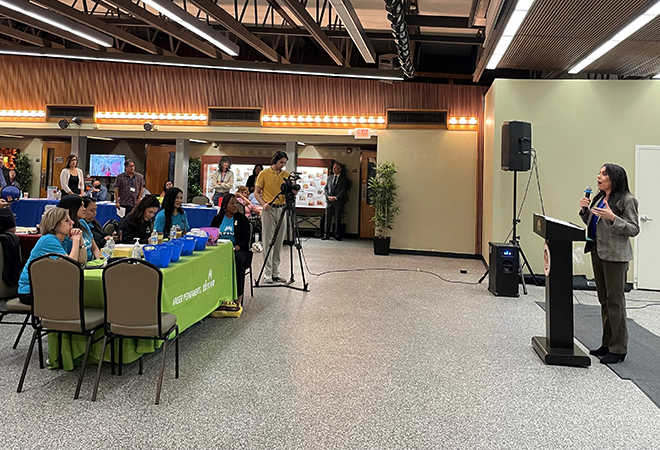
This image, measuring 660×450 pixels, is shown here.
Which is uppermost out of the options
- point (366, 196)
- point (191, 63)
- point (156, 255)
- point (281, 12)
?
point (281, 12)

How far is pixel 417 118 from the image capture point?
32.2ft

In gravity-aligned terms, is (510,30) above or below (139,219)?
above

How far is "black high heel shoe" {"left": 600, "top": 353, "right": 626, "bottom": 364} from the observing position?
12.0ft

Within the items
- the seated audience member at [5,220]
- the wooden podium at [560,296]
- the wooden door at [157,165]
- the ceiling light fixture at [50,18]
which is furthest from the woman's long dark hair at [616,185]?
the wooden door at [157,165]

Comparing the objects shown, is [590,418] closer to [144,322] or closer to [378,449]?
[378,449]

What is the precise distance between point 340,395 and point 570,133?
5903 millimetres

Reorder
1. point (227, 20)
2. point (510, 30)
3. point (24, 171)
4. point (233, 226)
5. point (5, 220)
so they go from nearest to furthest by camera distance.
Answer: point (5, 220) → point (233, 226) → point (510, 30) → point (227, 20) → point (24, 171)

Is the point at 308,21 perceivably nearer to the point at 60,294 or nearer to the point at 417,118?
the point at 417,118

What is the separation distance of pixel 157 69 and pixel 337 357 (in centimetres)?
903

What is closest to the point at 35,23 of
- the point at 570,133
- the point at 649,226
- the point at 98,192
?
the point at 98,192

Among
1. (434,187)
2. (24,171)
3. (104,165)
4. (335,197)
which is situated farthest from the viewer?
(104,165)

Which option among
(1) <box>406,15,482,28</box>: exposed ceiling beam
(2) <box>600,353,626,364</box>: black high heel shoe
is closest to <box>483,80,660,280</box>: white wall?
(1) <box>406,15,482,28</box>: exposed ceiling beam

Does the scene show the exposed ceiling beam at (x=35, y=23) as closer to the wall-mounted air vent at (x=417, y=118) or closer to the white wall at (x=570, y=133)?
the wall-mounted air vent at (x=417, y=118)

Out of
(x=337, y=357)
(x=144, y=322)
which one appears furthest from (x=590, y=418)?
(x=144, y=322)
